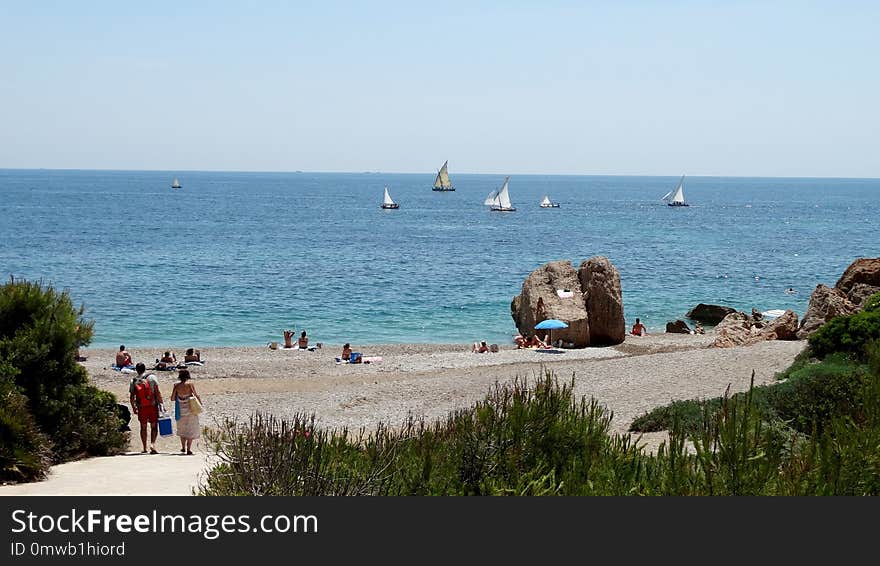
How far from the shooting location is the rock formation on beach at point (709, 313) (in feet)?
129

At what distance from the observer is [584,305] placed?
1232 inches

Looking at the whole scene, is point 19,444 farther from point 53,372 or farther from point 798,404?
point 798,404

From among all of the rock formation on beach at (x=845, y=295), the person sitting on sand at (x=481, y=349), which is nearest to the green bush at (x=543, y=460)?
the rock formation on beach at (x=845, y=295)

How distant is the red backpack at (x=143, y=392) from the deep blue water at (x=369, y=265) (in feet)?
66.3

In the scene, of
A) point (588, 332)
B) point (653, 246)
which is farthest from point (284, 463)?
point (653, 246)

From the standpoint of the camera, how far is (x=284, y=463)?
23.2 feet

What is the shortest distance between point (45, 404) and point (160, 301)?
30343 mm

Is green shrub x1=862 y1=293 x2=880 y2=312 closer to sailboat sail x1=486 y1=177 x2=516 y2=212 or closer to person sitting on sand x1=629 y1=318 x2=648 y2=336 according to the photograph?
person sitting on sand x1=629 y1=318 x2=648 y2=336

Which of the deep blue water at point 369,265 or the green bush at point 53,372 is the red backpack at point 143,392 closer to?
the green bush at point 53,372

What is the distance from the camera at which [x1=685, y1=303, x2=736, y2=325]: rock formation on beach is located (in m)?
39.2

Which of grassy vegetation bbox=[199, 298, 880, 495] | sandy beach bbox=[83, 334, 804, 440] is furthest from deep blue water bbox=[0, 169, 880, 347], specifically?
grassy vegetation bbox=[199, 298, 880, 495]

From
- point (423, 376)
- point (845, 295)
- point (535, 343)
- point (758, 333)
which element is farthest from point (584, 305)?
point (845, 295)

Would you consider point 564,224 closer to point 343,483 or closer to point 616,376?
point 616,376

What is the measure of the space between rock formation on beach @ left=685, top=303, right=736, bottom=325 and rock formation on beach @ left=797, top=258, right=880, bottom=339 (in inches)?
541
